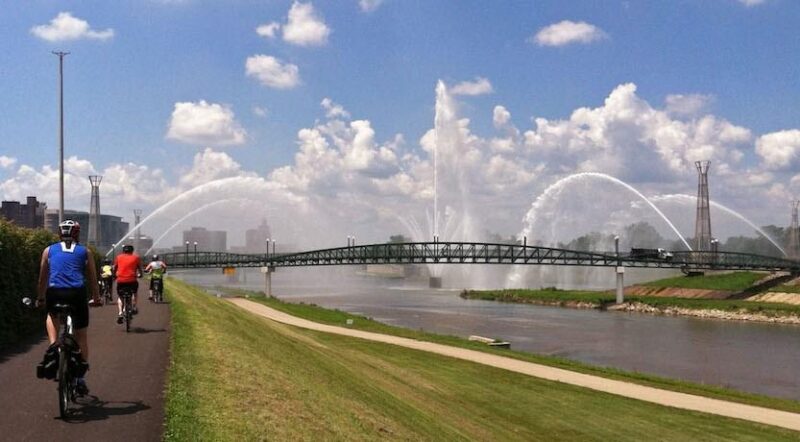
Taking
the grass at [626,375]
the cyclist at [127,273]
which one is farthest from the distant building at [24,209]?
the cyclist at [127,273]

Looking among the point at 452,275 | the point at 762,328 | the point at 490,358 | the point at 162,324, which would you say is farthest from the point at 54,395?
the point at 452,275

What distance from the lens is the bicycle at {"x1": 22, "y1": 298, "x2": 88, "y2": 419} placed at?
→ 9477 mm

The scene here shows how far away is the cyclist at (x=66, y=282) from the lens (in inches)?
387

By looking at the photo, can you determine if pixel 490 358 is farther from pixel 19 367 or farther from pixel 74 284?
Answer: pixel 74 284

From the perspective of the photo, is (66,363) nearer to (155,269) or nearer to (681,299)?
(155,269)

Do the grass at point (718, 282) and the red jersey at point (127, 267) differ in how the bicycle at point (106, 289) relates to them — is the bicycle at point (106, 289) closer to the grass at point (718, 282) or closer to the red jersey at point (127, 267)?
the red jersey at point (127, 267)

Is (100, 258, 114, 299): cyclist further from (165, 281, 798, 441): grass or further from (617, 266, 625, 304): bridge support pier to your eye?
(617, 266, 625, 304): bridge support pier

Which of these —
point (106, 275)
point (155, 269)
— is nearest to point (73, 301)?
point (155, 269)

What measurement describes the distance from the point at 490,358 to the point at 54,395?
2598cm

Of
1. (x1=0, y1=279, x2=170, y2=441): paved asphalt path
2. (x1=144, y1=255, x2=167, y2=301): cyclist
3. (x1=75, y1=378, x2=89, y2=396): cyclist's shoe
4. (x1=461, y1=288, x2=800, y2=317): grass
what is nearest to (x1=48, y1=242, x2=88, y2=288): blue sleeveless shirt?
(x1=75, y1=378, x2=89, y2=396): cyclist's shoe

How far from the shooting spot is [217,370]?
13.4 meters

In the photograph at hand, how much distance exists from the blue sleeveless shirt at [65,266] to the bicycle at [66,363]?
0.33 metres

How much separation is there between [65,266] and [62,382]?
1607 millimetres

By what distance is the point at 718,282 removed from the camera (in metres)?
106
